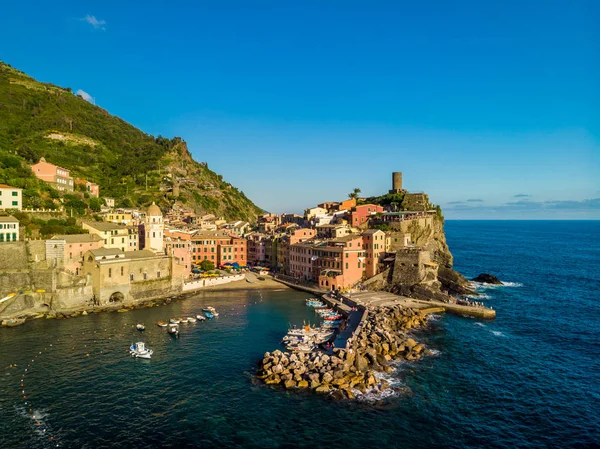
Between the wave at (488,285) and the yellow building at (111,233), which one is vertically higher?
the yellow building at (111,233)

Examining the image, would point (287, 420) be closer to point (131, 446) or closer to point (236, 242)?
point (131, 446)

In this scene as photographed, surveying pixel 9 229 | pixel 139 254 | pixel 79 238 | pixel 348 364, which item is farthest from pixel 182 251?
pixel 348 364

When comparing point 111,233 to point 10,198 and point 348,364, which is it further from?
point 348,364

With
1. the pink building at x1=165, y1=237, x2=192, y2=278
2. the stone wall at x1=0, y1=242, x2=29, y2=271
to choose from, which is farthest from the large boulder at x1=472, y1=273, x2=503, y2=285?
the stone wall at x1=0, y1=242, x2=29, y2=271

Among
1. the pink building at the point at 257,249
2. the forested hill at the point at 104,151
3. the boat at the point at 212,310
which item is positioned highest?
the forested hill at the point at 104,151

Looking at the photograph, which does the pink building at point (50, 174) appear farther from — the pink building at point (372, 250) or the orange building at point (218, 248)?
the pink building at point (372, 250)

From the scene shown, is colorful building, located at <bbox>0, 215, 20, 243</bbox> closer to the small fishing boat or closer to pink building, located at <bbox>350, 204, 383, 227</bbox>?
the small fishing boat

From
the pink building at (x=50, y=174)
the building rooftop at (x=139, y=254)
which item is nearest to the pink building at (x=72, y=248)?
the building rooftop at (x=139, y=254)
